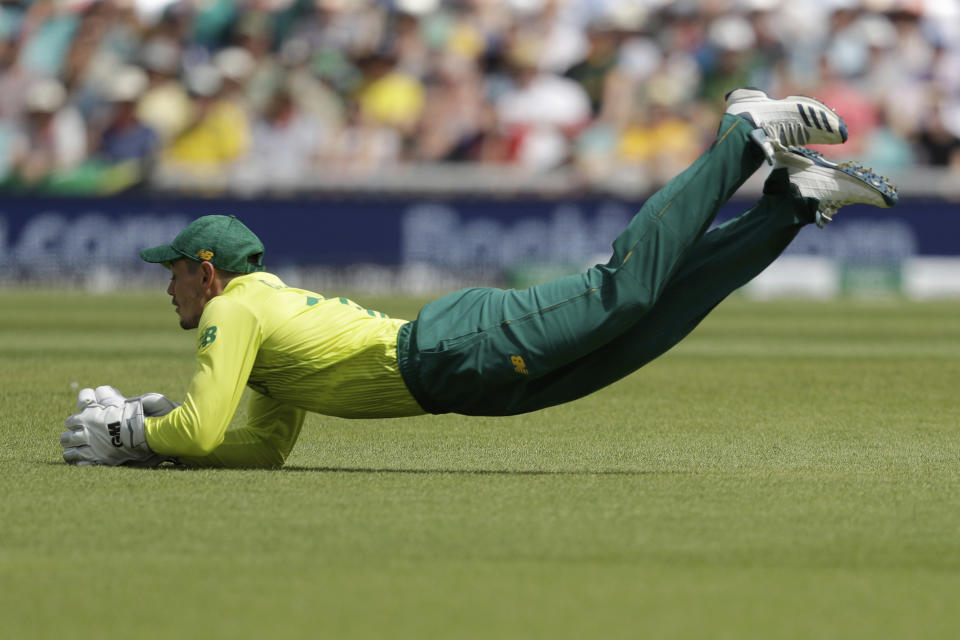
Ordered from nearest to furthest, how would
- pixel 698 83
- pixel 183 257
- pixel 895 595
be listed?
pixel 895 595, pixel 183 257, pixel 698 83

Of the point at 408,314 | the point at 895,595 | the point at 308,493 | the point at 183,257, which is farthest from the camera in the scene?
the point at 408,314

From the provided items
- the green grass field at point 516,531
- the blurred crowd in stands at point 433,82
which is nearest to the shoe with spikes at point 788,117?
the green grass field at point 516,531

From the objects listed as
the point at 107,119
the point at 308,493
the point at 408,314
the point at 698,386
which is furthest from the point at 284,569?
the point at 107,119

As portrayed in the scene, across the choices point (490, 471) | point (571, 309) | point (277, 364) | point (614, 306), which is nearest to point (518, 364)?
point (571, 309)

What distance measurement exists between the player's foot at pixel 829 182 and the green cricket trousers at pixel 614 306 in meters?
0.05

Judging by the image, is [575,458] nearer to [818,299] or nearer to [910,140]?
[818,299]

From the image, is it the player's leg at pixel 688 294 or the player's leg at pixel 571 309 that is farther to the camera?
the player's leg at pixel 688 294

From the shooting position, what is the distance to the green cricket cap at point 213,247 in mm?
5621

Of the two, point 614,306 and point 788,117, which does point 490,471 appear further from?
point 788,117

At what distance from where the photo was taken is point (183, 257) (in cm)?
565

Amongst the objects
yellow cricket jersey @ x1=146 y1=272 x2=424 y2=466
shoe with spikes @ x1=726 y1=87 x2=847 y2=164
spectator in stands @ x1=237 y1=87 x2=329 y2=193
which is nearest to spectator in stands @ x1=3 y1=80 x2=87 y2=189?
spectator in stands @ x1=237 y1=87 x2=329 y2=193

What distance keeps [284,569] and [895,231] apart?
59.9 feet

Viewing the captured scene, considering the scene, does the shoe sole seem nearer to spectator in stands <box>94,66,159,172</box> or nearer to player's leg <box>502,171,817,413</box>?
player's leg <box>502,171,817,413</box>

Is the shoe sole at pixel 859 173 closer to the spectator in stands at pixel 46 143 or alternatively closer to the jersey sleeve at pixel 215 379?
the jersey sleeve at pixel 215 379
